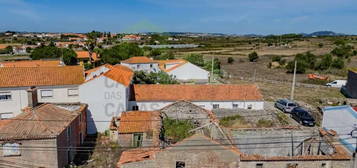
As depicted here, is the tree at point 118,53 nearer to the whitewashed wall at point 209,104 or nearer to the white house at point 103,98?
the whitewashed wall at point 209,104

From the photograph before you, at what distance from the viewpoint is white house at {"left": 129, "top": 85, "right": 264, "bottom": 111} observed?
33.3 meters

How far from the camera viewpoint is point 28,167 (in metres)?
20.2

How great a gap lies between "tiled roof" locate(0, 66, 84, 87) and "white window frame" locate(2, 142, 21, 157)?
1099cm

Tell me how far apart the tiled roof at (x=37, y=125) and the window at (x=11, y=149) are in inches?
21.0

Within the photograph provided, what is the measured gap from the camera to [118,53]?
67.4m

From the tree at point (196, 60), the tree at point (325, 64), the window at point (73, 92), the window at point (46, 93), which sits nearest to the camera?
the window at point (46, 93)

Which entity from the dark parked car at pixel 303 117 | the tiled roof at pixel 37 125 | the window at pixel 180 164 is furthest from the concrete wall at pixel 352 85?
the tiled roof at pixel 37 125

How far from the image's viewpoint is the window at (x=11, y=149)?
19.8 meters

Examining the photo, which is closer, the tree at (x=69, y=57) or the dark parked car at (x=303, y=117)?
the dark parked car at (x=303, y=117)

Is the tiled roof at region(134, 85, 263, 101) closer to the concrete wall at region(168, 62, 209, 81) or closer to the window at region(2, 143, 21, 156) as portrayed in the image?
the window at region(2, 143, 21, 156)

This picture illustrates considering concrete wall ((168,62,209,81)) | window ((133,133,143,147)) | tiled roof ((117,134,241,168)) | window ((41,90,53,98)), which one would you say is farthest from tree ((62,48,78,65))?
tiled roof ((117,134,241,168))

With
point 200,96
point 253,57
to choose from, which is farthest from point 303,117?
point 253,57

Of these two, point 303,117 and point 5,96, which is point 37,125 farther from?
point 303,117

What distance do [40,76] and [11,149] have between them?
12.6m
